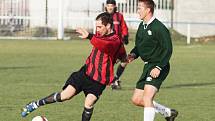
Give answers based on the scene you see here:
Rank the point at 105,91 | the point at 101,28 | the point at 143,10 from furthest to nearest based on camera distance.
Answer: the point at 105,91, the point at 101,28, the point at 143,10

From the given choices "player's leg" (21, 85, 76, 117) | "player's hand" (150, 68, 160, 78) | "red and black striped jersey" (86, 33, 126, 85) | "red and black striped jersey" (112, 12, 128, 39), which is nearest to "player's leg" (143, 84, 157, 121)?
"player's hand" (150, 68, 160, 78)

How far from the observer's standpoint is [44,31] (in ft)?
135

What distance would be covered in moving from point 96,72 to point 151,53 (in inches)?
34.1

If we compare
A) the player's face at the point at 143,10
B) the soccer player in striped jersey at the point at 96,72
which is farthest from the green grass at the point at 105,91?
the player's face at the point at 143,10

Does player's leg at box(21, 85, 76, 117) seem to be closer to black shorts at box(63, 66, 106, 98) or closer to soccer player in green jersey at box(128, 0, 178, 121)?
black shorts at box(63, 66, 106, 98)

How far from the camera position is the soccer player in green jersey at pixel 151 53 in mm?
10039

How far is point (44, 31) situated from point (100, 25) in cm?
3094

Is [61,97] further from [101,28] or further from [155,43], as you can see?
[155,43]

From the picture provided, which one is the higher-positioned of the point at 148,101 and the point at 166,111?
the point at 148,101

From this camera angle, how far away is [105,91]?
15.8 m

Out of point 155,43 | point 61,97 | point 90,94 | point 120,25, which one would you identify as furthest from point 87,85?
point 120,25

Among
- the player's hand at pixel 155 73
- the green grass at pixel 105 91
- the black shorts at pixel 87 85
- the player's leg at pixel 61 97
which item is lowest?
the green grass at pixel 105 91

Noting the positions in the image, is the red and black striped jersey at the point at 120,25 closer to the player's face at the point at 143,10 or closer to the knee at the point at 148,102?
the player's face at the point at 143,10

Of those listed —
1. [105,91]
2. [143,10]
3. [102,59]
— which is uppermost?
[143,10]
